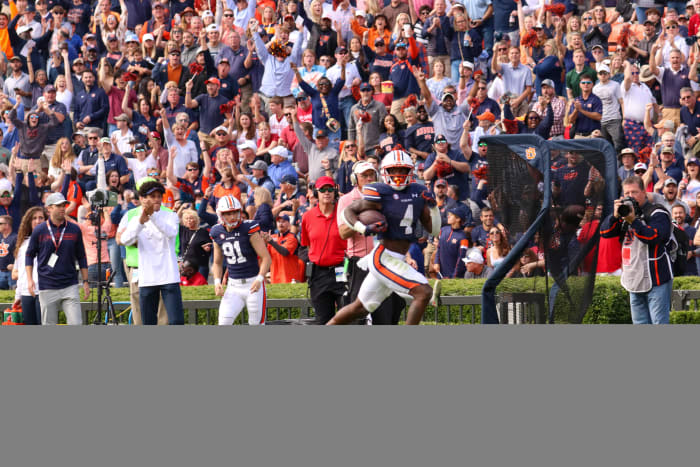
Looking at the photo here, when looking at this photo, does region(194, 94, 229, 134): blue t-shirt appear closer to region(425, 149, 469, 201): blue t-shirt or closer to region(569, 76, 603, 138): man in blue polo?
region(425, 149, 469, 201): blue t-shirt

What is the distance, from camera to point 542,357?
616 centimetres

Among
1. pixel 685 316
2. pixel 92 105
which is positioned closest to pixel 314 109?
pixel 92 105

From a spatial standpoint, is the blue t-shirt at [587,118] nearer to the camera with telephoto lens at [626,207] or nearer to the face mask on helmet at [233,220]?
the camera with telephoto lens at [626,207]

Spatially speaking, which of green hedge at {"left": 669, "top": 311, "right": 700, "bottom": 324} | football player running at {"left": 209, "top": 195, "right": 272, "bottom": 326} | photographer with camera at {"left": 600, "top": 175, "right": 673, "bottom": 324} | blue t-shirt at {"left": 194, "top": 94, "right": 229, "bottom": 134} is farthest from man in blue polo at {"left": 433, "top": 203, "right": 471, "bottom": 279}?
blue t-shirt at {"left": 194, "top": 94, "right": 229, "bottom": 134}

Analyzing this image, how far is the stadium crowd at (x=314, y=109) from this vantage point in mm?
13742

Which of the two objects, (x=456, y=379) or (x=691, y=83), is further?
(x=691, y=83)

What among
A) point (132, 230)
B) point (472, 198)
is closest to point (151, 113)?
point (472, 198)

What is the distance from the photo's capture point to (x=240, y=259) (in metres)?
10.8

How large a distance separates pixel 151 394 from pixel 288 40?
11855mm

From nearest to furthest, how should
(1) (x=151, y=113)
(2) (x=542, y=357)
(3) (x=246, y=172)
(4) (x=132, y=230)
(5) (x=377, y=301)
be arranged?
(2) (x=542, y=357)
(5) (x=377, y=301)
(4) (x=132, y=230)
(3) (x=246, y=172)
(1) (x=151, y=113)

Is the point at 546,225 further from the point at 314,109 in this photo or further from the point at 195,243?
the point at 314,109

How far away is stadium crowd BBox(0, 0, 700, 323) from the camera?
13.7m

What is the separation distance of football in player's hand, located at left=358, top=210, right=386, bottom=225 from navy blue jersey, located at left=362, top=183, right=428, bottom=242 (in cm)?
10

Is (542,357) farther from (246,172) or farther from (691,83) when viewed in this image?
(246,172)
